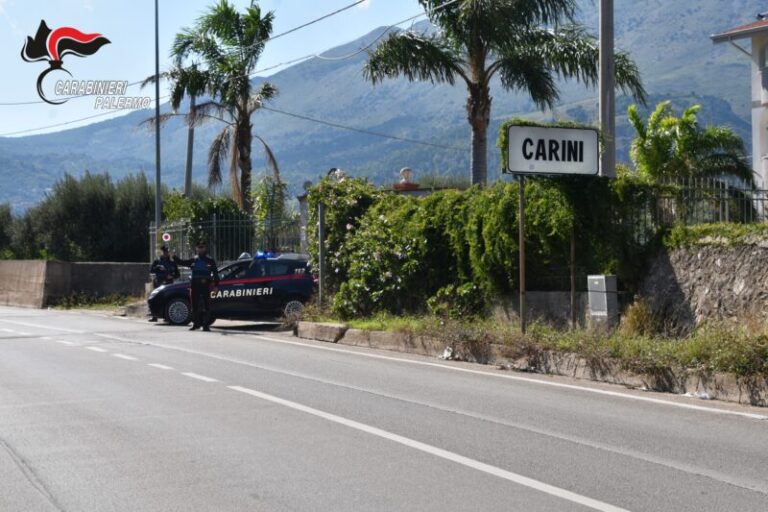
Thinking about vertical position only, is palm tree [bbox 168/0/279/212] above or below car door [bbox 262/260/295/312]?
above

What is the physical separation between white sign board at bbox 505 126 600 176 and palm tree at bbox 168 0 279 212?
59.1 feet

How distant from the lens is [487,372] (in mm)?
12578

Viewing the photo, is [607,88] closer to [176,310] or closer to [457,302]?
[457,302]

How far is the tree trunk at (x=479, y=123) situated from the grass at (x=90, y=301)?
12440 millimetres

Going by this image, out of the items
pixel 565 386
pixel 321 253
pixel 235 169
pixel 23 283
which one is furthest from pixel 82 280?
pixel 565 386

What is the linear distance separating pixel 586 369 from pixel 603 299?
1984mm

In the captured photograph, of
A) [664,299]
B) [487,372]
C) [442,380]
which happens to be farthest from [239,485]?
[664,299]

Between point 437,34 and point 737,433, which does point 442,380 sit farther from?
point 437,34

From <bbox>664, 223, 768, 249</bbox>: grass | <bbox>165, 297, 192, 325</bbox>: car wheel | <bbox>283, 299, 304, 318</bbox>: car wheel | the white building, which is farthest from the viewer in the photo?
the white building

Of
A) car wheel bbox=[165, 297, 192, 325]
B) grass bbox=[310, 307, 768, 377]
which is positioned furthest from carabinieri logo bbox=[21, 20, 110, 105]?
grass bbox=[310, 307, 768, 377]

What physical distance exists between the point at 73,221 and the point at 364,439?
39.3 metres

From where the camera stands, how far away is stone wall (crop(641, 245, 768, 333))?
12.5 meters

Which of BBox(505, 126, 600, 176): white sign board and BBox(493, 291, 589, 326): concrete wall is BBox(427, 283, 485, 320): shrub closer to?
BBox(493, 291, 589, 326): concrete wall

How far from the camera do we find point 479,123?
24.9m
